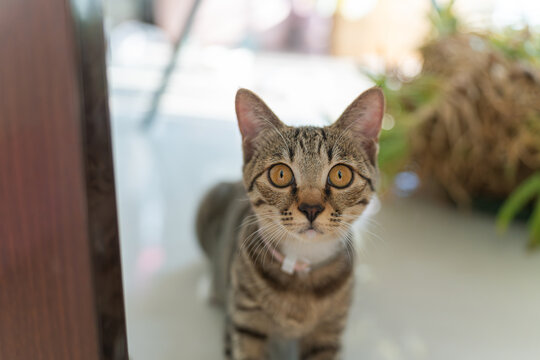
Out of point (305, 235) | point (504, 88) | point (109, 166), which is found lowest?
point (305, 235)

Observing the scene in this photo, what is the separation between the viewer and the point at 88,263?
42 centimetres

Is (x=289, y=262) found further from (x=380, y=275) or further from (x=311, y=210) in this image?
(x=380, y=275)

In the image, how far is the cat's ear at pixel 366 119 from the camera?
0.55 m

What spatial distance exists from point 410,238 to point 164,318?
2.25 ft

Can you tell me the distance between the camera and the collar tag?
61 cm

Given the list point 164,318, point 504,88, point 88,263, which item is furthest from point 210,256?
point 504,88

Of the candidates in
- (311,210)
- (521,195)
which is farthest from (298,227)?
(521,195)

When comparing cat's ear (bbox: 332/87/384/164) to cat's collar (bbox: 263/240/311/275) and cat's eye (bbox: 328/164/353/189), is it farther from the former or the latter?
cat's collar (bbox: 263/240/311/275)

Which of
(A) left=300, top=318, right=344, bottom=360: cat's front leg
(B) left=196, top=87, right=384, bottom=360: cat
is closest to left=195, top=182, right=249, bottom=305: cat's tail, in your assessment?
A: (B) left=196, top=87, right=384, bottom=360: cat

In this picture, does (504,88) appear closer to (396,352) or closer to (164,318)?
(396,352)

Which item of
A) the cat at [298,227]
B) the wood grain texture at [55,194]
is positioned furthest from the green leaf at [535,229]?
the wood grain texture at [55,194]

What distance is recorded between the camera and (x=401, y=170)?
1.31 metres

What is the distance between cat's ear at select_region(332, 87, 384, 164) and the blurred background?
0.33ft

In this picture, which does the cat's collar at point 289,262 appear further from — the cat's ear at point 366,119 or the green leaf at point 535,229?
the green leaf at point 535,229
